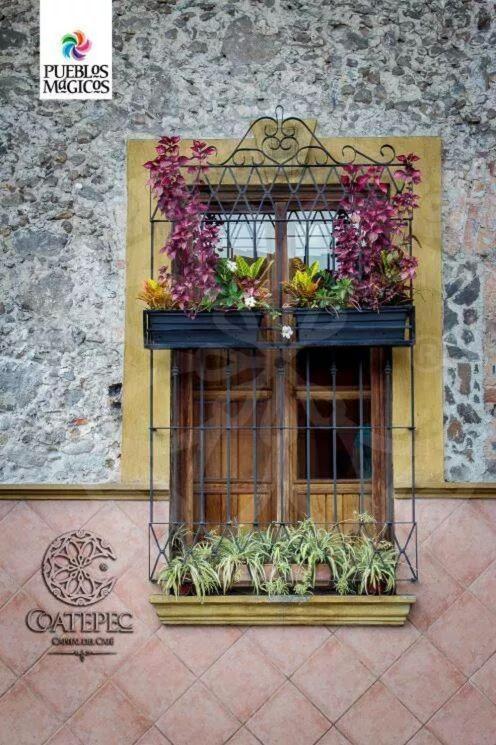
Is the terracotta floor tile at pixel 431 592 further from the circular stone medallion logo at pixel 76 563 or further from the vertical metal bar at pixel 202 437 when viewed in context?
the circular stone medallion logo at pixel 76 563

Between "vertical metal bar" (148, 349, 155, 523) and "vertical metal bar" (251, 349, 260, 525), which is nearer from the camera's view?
"vertical metal bar" (148, 349, 155, 523)

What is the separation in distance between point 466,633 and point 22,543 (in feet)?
6.83

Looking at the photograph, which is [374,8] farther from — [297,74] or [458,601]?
[458,601]

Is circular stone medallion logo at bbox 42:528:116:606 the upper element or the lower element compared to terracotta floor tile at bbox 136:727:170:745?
upper

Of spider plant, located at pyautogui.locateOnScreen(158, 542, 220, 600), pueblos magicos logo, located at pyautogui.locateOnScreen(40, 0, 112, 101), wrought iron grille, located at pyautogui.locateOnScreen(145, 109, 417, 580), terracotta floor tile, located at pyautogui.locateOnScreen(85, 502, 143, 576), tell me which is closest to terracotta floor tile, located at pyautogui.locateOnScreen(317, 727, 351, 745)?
spider plant, located at pyautogui.locateOnScreen(158, 542, 220, 600)

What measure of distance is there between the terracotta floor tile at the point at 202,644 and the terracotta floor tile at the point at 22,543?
0.75 meters

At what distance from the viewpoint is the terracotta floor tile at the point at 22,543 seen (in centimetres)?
470

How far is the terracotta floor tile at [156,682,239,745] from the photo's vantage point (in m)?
4.52

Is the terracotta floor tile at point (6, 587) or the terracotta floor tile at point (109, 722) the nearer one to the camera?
the terracotta floor tile at point (109, 722)

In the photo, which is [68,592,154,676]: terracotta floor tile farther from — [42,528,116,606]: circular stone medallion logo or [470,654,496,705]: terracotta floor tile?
[470,654,496,705]: terracotta floor tile

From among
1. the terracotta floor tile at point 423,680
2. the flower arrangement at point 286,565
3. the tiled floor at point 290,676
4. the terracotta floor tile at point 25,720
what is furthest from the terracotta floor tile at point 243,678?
the terracotta floor tile at point 25,720

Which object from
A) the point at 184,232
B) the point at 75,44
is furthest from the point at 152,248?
the point at 75,44

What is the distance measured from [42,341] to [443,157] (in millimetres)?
2119

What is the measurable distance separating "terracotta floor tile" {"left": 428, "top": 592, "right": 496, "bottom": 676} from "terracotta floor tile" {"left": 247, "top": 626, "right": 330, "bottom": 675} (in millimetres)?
523
